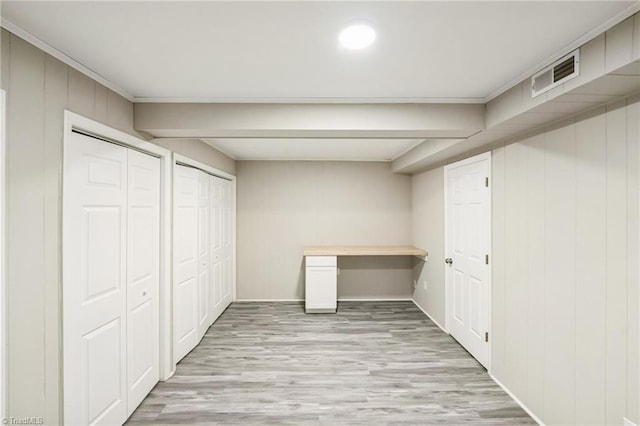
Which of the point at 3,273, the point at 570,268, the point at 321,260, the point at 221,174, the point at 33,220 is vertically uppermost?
the point at 221,174

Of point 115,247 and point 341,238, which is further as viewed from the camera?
point 341,238

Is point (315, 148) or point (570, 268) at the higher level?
point (315, 148)

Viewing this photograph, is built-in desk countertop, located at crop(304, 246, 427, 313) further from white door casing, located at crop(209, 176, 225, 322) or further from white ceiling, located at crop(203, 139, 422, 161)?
white ceiling, located at crop(203, 139, 422, 161)

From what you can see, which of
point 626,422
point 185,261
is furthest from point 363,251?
point 626,422

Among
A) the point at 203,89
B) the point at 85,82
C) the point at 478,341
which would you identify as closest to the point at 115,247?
the point at 85,82

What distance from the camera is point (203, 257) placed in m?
3.70

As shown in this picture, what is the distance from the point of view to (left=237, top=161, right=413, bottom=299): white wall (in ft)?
16.7

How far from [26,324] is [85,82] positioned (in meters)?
1.30

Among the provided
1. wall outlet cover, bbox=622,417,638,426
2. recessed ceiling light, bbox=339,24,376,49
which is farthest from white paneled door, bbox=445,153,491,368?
recessed ceiling light, bbox=339,24,376,49

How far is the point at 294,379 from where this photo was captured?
2.77 meters

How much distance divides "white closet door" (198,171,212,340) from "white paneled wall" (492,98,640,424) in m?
3.05

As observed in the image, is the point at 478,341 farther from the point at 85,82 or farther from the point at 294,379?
the point at 85,82

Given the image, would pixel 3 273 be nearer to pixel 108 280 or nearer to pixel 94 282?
Result: pixel 94 282

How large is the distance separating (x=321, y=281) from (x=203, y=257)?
1.72 m
